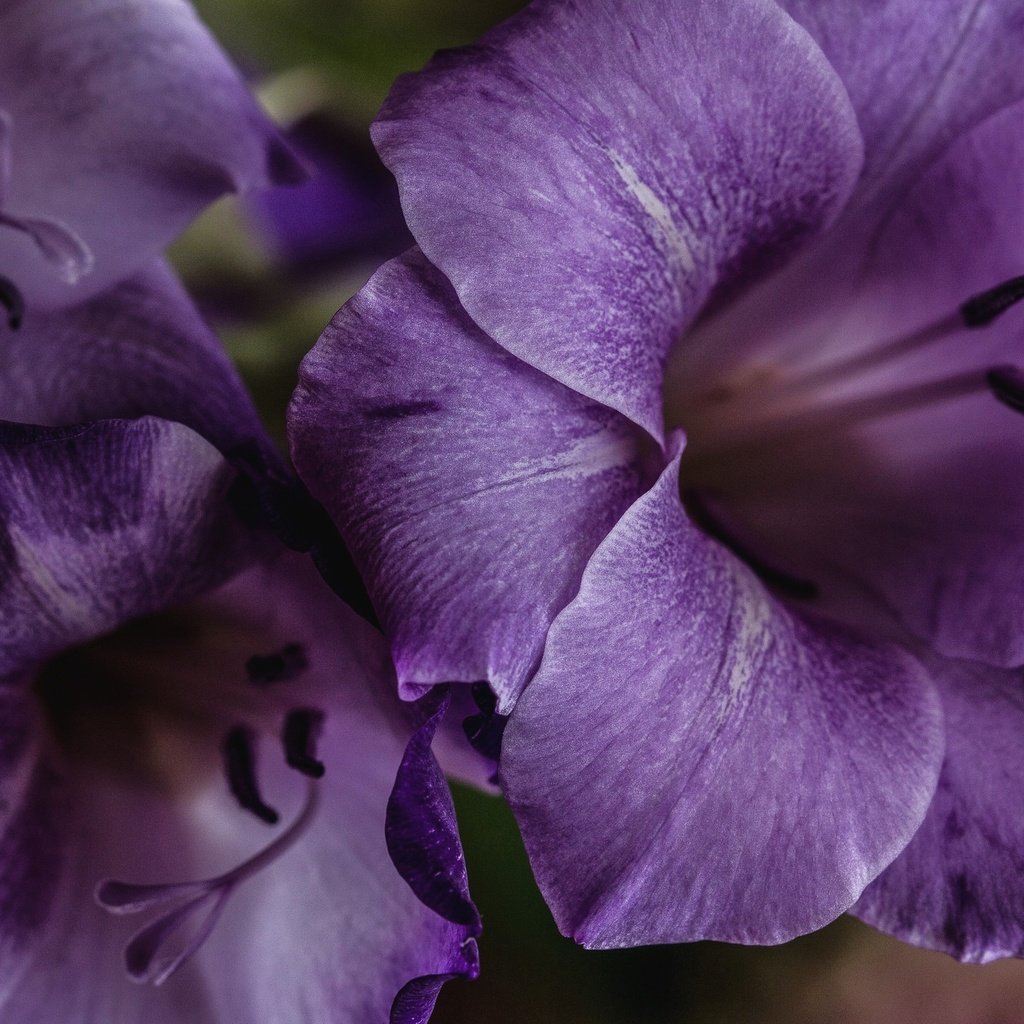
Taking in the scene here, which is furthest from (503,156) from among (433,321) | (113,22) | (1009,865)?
(1009,865)

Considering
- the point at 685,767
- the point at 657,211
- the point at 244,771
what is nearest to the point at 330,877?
the point at 244,771

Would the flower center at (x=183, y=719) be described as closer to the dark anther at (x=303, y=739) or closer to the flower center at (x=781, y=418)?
the dark anther at (x=303, y=739)

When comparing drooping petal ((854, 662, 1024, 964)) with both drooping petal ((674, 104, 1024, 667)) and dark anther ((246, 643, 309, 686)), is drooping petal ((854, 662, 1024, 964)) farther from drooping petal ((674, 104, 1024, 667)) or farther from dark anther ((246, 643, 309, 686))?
dark anther ((246, 643, 309, 686))

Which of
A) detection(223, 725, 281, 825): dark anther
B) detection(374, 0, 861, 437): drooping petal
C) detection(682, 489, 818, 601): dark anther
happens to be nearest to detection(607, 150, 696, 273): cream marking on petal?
detection(374, 0, 861, 437): drooping petal

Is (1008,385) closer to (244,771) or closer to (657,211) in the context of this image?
(657,211)

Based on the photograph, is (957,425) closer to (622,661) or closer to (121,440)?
(622,661)
